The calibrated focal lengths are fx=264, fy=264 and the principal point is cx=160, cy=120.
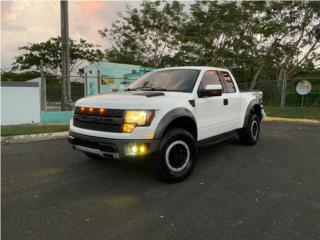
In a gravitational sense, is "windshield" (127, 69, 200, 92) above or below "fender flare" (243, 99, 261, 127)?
above

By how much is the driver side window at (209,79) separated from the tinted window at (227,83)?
0.24 meters

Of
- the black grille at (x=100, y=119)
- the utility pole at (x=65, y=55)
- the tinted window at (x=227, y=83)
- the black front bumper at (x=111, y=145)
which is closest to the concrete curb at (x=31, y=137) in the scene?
the black grille at (x=100, y=119)

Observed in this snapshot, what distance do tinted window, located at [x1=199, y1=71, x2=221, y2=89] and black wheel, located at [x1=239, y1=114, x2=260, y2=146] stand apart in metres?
1.66

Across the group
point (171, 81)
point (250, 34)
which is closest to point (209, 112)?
point (171, 81)

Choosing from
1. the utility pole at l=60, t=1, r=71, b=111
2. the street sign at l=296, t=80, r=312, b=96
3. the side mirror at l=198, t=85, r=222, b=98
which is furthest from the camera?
the street sign at l=296, t=80, r=312, b=96

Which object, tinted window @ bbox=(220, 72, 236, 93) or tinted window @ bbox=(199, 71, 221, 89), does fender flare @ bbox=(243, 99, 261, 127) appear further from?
tinted window @ bbox=(199, 71, 221, 89)

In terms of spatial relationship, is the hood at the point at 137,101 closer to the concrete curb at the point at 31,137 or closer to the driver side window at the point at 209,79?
the driver side window at the point at 209,79

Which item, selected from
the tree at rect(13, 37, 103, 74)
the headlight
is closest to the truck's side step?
the headlight

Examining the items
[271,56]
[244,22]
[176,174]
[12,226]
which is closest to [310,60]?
[271,56]

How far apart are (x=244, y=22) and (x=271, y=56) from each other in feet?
12.1

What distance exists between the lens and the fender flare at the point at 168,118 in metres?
3.77

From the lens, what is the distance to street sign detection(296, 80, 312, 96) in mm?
15906

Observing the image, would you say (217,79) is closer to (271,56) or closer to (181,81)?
(181,81)

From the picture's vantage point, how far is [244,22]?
2112cm
